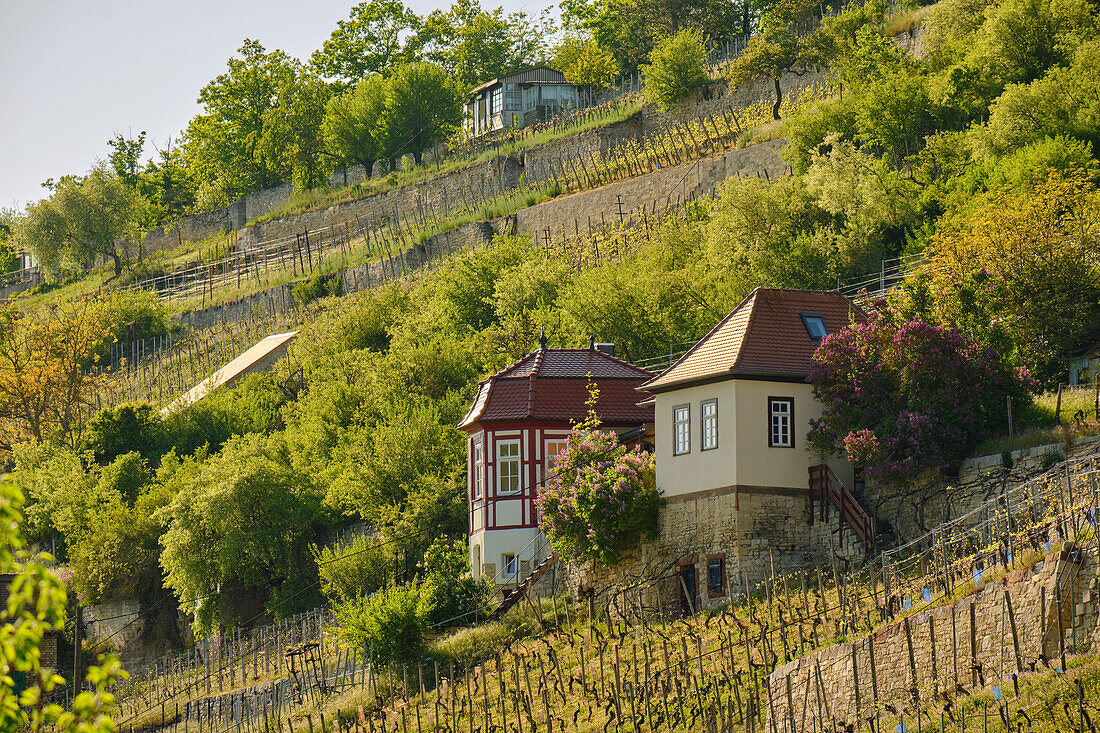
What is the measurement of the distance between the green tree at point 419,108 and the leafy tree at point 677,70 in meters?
25.6

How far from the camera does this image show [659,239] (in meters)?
58.9

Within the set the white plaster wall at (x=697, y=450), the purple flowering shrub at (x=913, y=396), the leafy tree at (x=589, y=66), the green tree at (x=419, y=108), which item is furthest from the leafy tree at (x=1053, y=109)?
the green tree at (x=419, y=108)

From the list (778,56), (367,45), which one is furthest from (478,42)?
(778,56)

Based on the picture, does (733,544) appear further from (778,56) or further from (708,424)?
(778,56)

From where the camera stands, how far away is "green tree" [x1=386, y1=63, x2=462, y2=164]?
315 feet

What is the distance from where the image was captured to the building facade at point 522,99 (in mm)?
92312

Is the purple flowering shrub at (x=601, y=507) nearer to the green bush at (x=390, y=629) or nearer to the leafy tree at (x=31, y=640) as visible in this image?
the green bush at (x=390, y=629)

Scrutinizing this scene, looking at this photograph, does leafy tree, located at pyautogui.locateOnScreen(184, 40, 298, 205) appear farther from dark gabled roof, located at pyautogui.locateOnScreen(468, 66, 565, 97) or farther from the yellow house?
the yellow house

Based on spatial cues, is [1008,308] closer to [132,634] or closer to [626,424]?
[626,424]

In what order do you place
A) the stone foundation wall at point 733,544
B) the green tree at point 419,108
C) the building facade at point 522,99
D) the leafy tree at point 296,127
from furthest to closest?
the leafy tree at point 296,127
the green tree at point 419,108
the building facade at point 522,99
the stone foundation wall at point 733,544

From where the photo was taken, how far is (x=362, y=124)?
320 feet

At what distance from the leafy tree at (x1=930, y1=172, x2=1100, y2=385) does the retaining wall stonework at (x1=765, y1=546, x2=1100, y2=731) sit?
11829mm

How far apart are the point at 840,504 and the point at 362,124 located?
231 feet

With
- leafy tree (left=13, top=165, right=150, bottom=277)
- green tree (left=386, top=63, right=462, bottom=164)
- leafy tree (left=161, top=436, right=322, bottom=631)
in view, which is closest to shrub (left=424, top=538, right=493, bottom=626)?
leafy tree (left=161, top=436, right=322, bottom=631)
